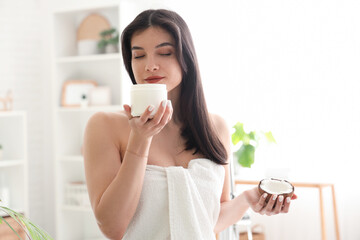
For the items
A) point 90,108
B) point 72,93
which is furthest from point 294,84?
point 72,93

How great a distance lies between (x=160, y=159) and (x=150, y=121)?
29 centimetres

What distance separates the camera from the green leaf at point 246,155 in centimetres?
343

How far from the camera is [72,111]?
161 inches

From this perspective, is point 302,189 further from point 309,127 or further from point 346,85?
point 346,85

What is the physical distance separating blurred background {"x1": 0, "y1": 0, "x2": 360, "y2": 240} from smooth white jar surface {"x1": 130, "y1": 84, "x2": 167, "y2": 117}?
8.11 feet

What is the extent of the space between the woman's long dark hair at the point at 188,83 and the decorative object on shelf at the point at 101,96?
2518mm

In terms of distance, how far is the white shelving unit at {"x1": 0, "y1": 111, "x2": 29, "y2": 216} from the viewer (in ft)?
12.3

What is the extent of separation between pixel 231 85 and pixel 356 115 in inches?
39.5

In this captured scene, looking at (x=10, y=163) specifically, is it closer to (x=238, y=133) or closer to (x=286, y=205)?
(x=238, y=133)

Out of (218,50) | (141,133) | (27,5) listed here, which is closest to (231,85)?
(218,50)

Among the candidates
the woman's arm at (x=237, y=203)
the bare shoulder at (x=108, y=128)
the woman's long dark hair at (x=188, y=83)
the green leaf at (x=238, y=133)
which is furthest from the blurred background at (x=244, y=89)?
the bare shoulder at (x=108, y=128)

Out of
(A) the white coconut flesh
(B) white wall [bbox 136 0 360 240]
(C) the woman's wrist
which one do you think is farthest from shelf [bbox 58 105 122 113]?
(C) the woman's wrist

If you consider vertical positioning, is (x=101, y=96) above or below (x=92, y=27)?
below

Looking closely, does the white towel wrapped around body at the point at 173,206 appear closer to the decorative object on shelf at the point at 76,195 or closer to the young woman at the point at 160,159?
the young woman at the point at 160,159
